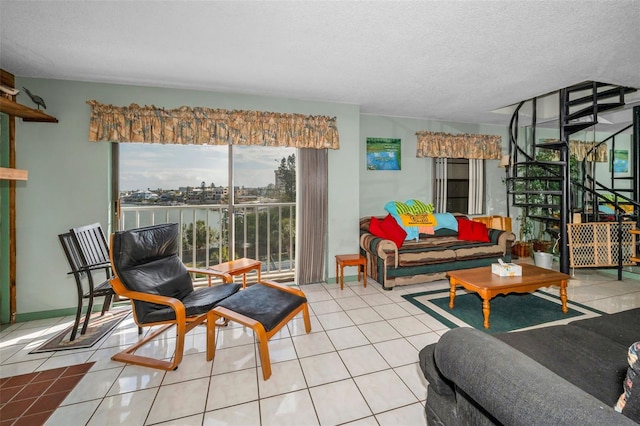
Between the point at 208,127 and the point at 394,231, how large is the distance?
9.39ft

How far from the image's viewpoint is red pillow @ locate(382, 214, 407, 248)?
3.86 metres

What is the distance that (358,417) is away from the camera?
5.39 ft

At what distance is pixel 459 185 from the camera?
211 inches

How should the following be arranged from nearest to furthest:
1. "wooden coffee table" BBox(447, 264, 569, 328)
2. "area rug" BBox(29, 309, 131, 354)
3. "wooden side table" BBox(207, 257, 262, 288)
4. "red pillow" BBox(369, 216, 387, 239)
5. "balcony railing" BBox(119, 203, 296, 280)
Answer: "area rug" BBox(29, 309, 131, 354)
"wooden coffee table" BBox(447, 264, 569, 328)
"wooden side table" BBox(207, 257, 262, 288)
"balcony railing" BBox(119, 203, 296, 280)
"red pillow" BBox(369, 216, 387, 239)

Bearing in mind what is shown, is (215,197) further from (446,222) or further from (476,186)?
(476,186)

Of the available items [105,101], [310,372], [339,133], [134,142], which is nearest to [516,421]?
[310,372]

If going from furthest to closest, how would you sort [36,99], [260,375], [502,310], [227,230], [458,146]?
[458,146], [227,230], [502,310], [36,99], [260,375]

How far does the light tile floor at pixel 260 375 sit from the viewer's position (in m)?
1.68

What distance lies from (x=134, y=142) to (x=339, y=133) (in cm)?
263

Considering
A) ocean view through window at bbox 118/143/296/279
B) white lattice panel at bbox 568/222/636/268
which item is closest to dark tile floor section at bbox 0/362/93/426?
ocean view through window at bbox 118/143/296/279

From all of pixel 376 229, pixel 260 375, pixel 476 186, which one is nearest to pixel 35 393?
pixel 260 375

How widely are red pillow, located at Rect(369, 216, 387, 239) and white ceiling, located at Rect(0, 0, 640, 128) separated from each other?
1.84 m

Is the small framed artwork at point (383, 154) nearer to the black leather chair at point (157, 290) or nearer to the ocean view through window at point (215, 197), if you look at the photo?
the ocean view through window at point (215, 197)

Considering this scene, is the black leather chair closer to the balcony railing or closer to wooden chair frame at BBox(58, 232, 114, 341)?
wooden chair frame at BBox(58, 232, 114, 341)
